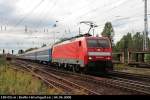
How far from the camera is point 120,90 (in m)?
16.0

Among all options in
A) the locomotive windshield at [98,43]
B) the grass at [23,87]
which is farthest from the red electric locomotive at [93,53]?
the grass at [23,87]

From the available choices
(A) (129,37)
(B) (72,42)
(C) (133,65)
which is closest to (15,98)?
(B) (72,42)

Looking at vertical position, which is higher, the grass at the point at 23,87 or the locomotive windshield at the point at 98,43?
the locomotive windshield at the point at 98,43

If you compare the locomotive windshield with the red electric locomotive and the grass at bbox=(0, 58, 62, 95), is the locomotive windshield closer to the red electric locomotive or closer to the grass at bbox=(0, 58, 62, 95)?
the red electric locomotive

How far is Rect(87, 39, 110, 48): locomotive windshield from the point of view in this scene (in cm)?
2444

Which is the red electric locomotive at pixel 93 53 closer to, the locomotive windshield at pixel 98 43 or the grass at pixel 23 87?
the locomotive windshield at pixel 98 43

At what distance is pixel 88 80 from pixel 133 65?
61.0ft

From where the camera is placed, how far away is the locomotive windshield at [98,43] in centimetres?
2444

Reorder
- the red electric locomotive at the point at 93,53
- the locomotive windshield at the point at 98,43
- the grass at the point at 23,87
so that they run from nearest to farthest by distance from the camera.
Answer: the grass at the point at 23,87, the red electric locomotive at the point at 93,53, the locomotive windshield at the point at 98,43

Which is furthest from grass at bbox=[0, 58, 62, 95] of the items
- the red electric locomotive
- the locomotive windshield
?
the locomotive windshield

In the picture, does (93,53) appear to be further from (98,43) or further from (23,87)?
(23,87)

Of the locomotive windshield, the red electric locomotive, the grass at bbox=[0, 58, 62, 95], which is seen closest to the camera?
the grass at bbox=[0, 58, 62, 95]

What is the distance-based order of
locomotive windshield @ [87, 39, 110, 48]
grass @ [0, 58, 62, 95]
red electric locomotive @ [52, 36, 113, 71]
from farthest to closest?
locomotive windshield @ [87, 39, 110, 48]
red electric locomotive @ [52, 36, 113, 71]
grass @ [0, 58, 62, 95]

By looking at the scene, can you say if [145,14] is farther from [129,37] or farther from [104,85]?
[129,37]
